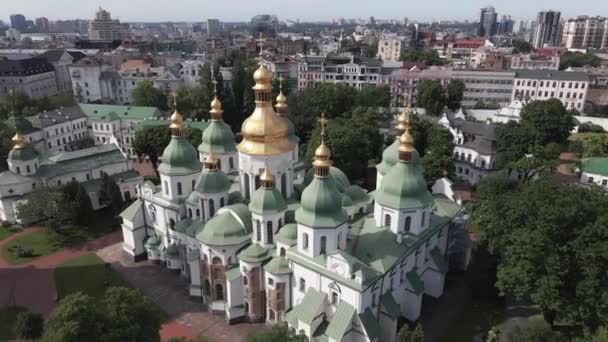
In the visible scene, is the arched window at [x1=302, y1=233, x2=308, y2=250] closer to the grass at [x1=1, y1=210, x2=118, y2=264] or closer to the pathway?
the pathway

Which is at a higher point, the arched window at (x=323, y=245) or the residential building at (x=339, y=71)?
the residential building at (x=339, y=71)

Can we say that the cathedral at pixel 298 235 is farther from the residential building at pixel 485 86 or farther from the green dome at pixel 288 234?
the residential building at pixel 485 86

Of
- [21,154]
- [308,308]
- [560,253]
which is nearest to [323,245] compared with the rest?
[308,308]

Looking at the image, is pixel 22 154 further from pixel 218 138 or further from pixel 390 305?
pixel 390 305

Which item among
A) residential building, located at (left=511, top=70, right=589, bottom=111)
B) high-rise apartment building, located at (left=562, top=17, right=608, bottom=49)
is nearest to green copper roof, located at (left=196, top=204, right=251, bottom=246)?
residential building, located at (left=511, top=70, right=589, bottom=111)

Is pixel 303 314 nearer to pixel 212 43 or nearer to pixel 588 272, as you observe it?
pixel 588 272

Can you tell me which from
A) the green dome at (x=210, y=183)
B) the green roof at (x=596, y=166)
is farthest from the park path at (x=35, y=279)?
the green roof at (x=596, y=166)
